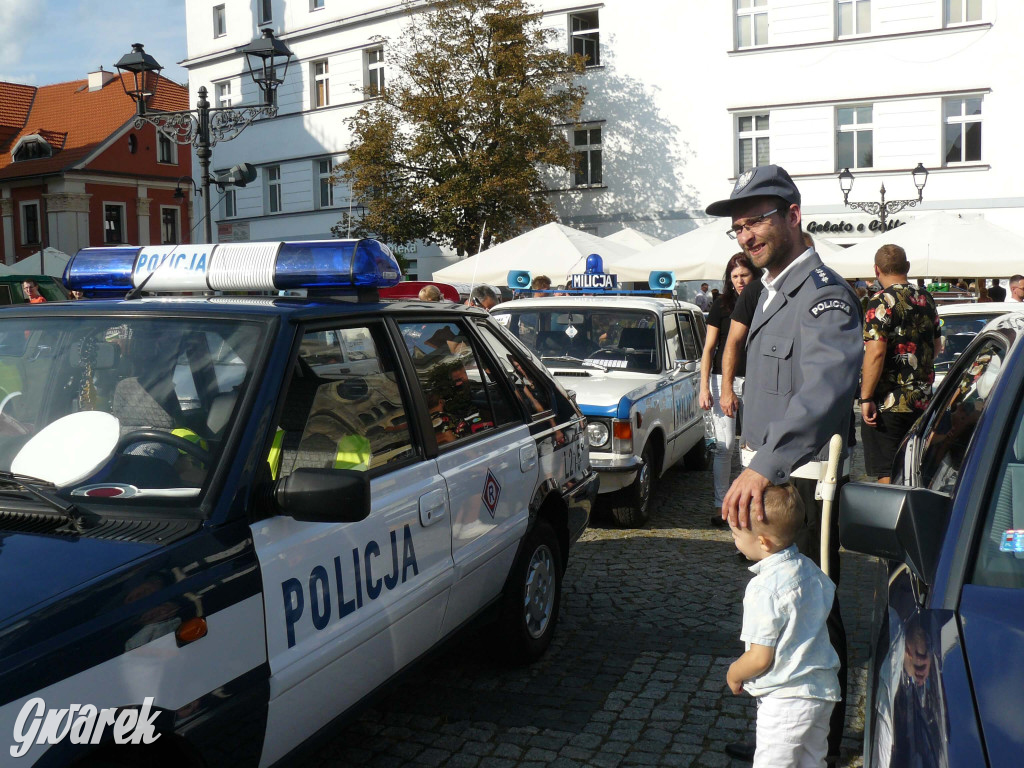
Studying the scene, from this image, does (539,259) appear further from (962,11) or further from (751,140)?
(962,11)

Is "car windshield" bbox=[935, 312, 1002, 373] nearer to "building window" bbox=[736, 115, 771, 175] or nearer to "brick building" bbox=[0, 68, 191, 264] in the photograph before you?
"building window" bbox=[736, 115, 771, 175]

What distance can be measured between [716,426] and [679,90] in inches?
914

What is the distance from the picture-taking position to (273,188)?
37469 mm

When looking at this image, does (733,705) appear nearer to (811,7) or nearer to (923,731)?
(923,731)

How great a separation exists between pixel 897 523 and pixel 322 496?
1352 millimetres

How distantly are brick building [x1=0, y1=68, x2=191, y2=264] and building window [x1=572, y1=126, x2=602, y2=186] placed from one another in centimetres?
2429

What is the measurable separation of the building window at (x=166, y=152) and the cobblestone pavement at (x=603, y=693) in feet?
165

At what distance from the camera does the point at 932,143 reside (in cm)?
2533

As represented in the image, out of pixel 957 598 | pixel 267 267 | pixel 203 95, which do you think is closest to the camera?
pixel 957 598

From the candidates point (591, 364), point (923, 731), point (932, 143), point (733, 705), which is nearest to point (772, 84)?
point (932, 143)

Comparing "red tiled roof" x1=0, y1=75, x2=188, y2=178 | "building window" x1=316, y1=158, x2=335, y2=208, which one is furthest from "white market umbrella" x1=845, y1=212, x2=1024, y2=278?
"red tiled roof" x1=0, y1=75, x2=188, y2=178

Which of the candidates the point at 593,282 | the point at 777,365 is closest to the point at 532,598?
the point at 777,365

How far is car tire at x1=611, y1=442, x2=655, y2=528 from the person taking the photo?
7270mm

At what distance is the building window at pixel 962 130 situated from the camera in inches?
980
